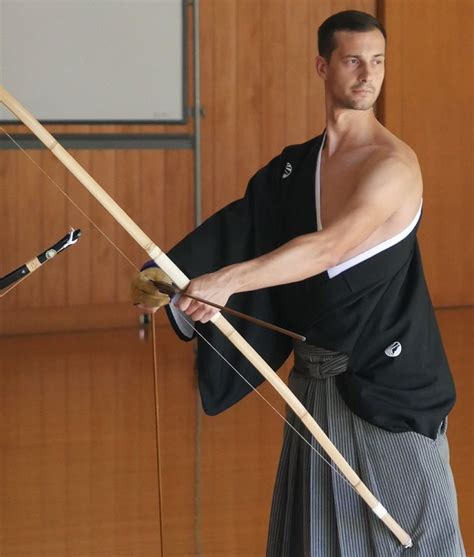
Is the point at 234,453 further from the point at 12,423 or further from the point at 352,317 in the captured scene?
the point at 352,317

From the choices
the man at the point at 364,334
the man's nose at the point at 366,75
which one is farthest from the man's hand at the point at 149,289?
the man's nose at the point at 366,75

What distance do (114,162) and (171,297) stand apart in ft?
15.6

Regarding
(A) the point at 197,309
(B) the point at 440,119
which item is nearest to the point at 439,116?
(B) the point at 440,119

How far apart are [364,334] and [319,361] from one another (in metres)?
0.11

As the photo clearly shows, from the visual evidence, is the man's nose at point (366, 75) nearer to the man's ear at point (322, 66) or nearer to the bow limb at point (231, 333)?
the man's ear at point (322, 66)

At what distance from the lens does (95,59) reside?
6363mm

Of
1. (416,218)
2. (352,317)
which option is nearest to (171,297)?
(352,317)

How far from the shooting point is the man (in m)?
1.93

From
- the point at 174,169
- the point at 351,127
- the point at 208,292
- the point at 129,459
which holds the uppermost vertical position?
the point at 351,127

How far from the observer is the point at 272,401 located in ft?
15.7

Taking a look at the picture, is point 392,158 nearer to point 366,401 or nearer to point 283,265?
point 283,265

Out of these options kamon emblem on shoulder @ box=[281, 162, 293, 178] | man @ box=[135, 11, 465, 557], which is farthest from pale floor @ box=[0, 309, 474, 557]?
kamon emblem on shoulder @ box=[281, 162, 293, 178]

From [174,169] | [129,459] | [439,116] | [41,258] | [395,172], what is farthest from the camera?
[439,116]

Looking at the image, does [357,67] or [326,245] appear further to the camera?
[357,67]
